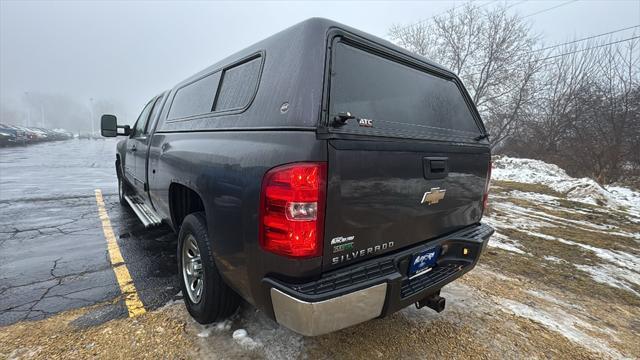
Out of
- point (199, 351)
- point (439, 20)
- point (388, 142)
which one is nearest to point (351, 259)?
point (388, 142)

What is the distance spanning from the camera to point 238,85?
91.0 inches

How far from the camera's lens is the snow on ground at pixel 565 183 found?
8.99 metres

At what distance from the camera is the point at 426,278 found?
2.17 m

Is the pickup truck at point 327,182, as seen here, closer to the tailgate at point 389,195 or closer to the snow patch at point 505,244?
the tailgate at point 389,195

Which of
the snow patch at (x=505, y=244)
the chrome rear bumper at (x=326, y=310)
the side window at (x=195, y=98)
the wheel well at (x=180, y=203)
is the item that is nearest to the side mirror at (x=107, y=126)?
the side window at (x=195, y=98)

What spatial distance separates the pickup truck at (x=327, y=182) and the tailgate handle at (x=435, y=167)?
1 centimetres

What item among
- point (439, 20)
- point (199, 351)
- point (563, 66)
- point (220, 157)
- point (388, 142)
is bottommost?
point (199, 351)

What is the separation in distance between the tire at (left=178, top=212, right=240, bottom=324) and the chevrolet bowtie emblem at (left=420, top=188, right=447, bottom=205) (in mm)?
1433

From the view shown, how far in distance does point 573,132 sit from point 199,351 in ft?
60.8

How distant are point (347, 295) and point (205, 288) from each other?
3.77 feet

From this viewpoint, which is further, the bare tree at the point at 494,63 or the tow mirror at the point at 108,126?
the bare tree at the point at 494,63

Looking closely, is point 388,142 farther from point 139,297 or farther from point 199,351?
point 139,297

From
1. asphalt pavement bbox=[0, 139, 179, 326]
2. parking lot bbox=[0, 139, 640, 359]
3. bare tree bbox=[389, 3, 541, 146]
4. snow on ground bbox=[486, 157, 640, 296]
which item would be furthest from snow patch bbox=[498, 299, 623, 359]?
bare tree bbox=[389, 3, 541, 146]

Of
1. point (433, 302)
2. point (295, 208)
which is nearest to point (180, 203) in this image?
point (295, 208)
